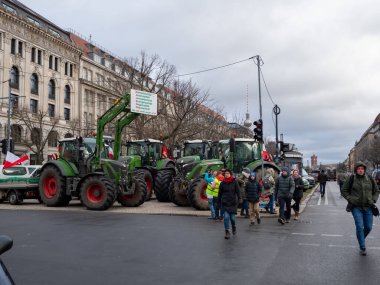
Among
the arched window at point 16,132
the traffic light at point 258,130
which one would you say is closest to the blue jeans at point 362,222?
the traffic light at point 258,130

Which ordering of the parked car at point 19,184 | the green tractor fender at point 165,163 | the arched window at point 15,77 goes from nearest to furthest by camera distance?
the parked car at point 19,184 → the green tractor fender at point 165,163 → the arched window at point 15,77

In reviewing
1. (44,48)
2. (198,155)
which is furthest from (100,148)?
(44,48)

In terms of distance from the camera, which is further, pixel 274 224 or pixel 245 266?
pixel 274 224

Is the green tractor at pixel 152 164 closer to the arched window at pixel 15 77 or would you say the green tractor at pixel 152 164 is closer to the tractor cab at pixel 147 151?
the tractor cab at pixel 147 151

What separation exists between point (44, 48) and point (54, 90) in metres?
5.45

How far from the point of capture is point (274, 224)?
12.8m

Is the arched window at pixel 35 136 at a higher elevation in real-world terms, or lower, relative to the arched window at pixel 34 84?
lower

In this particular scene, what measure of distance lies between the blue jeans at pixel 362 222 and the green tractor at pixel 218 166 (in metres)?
8.07

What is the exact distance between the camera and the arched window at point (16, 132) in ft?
140

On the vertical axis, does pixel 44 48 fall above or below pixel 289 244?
above

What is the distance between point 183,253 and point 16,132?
3970 cm

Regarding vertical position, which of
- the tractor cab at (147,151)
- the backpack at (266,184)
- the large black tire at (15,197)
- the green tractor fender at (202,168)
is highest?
the tractor cab at (147,151)

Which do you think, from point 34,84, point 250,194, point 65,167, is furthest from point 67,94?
point 250,194

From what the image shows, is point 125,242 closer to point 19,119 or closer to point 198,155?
point 198,155
